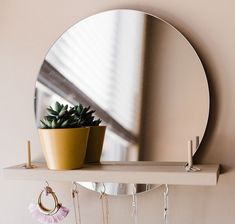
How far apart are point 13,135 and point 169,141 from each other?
0.42 m

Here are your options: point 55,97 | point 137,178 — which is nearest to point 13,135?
point 55,97

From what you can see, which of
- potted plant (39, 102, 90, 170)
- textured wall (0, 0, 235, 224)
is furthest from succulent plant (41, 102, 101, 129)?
textured wall (0, 0, 235, 224)

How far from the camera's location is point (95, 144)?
0.87 m

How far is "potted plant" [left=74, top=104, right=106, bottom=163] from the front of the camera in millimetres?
851

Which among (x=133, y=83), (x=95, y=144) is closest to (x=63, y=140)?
(x=95, y=144)

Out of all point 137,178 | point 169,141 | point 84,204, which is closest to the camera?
point 137,178

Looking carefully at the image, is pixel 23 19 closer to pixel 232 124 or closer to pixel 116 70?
pixel 116 70

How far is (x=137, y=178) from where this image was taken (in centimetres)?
75

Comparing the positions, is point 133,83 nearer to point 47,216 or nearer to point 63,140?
point 63,140

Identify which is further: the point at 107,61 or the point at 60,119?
the point at 107,61

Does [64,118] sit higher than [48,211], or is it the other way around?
[64,118]

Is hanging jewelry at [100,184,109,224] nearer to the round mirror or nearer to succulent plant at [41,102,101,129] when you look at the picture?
the round mirror

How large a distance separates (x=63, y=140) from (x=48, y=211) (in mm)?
231

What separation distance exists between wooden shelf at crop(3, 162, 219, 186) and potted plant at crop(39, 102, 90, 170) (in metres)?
0.02
